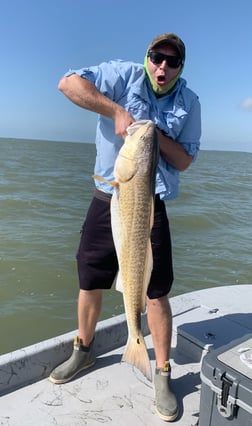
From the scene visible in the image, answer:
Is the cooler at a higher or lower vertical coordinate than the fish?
lower

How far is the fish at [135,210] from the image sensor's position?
226 cm

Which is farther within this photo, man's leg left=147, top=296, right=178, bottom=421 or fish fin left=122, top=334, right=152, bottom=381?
man's leg left=147, top=296, right=178, bottom=421

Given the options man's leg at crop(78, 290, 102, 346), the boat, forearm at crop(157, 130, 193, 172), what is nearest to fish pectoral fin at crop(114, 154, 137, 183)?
forearm at crop(157, 130, 193, 172)

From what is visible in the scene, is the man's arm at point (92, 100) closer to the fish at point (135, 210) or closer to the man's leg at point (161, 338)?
the fish at point (135, 210)

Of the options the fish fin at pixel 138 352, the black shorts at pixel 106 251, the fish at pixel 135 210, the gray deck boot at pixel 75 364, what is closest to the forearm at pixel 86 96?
the fish at pixel 135 210

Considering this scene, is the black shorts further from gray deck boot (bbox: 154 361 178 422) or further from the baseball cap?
the baseball cap

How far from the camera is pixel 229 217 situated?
593 inches

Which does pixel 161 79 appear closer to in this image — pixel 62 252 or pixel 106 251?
pixel 106 251

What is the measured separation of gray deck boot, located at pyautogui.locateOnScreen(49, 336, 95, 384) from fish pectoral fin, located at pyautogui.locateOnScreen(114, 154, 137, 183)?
1.73 m

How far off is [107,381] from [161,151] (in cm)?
184

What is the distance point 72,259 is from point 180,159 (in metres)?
6.69

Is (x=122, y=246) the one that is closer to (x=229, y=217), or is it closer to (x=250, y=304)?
(x=250, y=304)

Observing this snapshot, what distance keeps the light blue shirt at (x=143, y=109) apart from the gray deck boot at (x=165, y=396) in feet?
4.38

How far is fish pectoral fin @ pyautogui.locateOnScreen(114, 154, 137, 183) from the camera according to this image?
7.43ft
